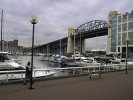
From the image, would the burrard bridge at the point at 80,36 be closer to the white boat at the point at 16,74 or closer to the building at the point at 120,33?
the building at the point at 120,33

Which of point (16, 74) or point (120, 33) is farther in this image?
point (120, 33)

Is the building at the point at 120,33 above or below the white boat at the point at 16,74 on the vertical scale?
above

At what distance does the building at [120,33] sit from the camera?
10506 cm

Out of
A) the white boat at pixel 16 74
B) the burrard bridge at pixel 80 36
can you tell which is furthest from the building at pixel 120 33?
the white boat at pixel 16 74

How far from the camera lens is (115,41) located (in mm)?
114625

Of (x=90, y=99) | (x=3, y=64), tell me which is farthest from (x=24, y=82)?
(x=3, y=64)

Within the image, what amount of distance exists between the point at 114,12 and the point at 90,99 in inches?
4729

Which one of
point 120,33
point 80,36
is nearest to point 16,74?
point 120,33

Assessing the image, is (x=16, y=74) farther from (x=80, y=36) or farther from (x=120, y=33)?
(x=80, y=36)

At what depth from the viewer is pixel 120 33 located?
111m

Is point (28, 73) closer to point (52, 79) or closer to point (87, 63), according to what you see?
point (52, 79)

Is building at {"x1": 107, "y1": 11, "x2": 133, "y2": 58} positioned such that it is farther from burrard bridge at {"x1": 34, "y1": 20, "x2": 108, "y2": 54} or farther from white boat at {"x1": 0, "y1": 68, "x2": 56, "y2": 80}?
white boat at {"x1": 0, "y1": 68, "x2": 56, "y2": 80}

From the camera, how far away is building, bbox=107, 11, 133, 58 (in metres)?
105

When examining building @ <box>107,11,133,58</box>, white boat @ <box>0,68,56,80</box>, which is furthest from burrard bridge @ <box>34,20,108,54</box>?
white boat @ <box>0,68,56,80</box>
